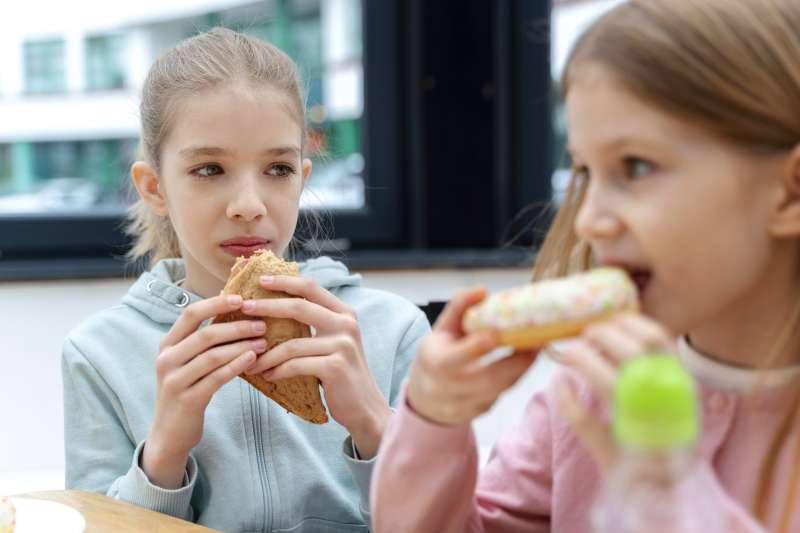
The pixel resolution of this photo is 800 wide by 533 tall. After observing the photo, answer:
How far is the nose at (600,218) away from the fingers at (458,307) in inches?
4.0

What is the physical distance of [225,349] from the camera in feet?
3.77

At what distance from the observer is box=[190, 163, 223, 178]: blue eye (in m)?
1.36

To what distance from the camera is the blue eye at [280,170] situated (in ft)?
4.53

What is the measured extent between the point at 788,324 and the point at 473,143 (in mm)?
2076

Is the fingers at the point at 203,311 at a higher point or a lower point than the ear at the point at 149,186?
lower

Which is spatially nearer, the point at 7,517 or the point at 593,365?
the point at 593,365

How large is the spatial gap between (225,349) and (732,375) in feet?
1.86

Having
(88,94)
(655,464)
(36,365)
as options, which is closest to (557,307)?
(655,464)

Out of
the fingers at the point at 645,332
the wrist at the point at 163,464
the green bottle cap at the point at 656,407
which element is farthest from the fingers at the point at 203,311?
the green bottle cap at the point at 656,407

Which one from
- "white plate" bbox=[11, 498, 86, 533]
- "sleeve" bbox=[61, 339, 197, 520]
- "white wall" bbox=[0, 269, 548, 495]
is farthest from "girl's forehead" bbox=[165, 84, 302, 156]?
"white wall" bbox=[0, 269, 548, 495]

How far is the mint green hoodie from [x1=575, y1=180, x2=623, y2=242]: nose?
1.78 ft

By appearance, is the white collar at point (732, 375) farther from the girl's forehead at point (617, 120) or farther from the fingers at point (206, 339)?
the fingers at point (206, 339)

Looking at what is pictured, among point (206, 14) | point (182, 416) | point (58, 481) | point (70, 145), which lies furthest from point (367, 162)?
point (182, 416)

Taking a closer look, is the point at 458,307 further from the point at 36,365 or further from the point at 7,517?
the point at 36,365
